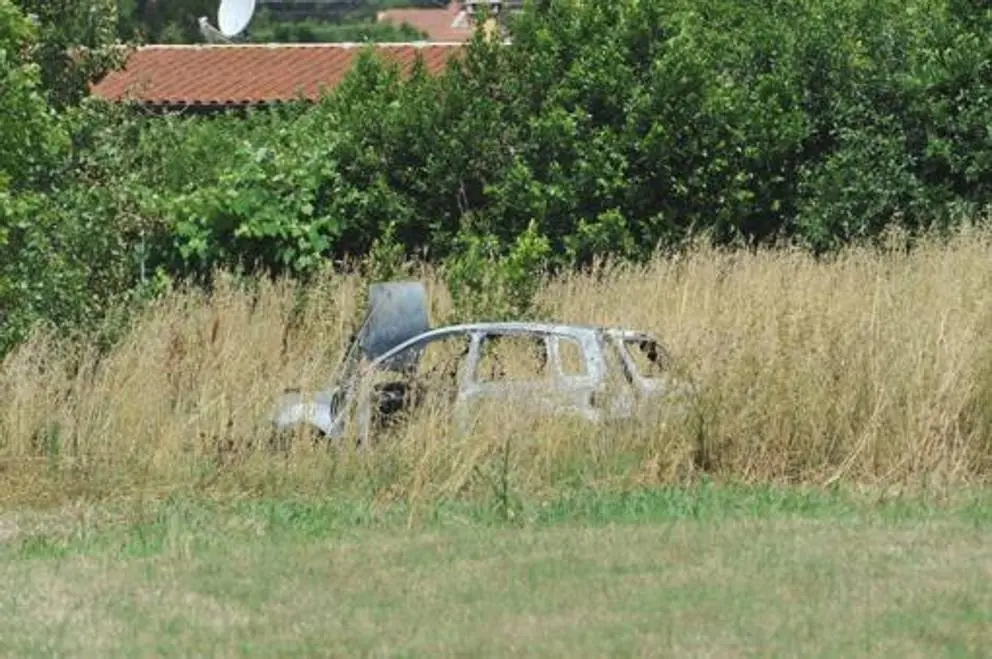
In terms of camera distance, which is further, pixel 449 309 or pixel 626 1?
pixel 626 1

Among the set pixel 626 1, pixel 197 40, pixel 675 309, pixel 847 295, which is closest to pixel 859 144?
pixel 626 1

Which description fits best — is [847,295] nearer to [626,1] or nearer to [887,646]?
[887,646]

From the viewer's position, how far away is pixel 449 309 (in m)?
16.4

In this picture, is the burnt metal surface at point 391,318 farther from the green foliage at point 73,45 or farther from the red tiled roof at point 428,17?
the red tiled roof at point 428,17

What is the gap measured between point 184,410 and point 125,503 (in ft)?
3.76

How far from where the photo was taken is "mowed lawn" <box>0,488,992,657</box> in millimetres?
7363

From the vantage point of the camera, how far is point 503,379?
1176cm

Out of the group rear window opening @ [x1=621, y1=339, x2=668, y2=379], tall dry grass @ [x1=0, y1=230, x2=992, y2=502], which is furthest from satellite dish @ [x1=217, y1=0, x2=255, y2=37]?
rear window opening @ [x1=621, y1=339, x2=668, y2=379]

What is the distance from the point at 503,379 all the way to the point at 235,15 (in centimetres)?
2710

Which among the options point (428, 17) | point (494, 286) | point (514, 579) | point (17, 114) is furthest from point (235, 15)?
point (428, 17)

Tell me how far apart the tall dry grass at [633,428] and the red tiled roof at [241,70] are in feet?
62.6

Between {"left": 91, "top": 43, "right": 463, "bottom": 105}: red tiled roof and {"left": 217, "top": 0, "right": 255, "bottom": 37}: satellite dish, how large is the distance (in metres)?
0.34

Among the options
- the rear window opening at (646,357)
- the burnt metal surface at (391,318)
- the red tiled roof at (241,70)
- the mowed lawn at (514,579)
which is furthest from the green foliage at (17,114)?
the red tiled roof at (241,70)

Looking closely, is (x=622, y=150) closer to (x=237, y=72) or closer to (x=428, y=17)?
(x=237, y=72)
